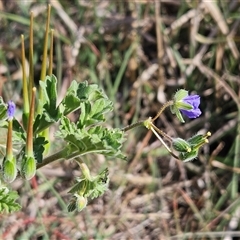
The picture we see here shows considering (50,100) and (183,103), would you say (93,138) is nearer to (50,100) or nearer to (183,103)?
(50,100)

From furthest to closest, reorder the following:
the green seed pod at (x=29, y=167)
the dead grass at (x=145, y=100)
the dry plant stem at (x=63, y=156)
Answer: the dead grass at (x=145, y=100), the dry plant stem at (x=63, y=156), the green seed pod at (x=29, y=167)

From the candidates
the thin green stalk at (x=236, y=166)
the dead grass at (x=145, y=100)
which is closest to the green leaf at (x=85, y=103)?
the dead grass at (x=145, y=100)

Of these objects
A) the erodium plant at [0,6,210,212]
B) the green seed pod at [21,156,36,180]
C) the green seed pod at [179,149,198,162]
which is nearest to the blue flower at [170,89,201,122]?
the erodium plant at [0,6,210,212]

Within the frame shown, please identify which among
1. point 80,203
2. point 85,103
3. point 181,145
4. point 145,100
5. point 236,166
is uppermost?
point 85,103

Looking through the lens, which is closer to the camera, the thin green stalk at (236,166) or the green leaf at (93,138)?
the green leaf at (93,138)

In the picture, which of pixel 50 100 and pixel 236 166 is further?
pixel 236 166

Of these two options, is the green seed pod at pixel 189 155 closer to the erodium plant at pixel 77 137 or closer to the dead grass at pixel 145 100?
the erodium plant at pixel 77 137

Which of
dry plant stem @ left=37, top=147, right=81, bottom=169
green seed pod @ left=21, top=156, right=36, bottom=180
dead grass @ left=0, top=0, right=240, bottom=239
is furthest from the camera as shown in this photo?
dead grass @ left=0, top=0, right=240, bottom=239

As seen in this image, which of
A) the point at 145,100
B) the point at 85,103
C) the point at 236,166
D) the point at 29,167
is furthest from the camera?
the point at 145,100

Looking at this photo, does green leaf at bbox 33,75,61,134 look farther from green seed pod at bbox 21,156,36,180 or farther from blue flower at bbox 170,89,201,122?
blue flower at bbox 170,89,201,122

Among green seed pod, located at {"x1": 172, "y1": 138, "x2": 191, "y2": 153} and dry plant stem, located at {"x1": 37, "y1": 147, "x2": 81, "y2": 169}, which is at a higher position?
green seed pod, located at {"x1": 172, "y1": 138, "x2": 191, "y2": 153}

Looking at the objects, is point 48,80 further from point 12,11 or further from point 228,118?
point 12,11

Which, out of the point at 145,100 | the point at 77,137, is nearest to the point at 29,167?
the point at 77,137

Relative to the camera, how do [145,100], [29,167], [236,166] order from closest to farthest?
1. [29,167]
2. [236,166]
3. [145,100]
